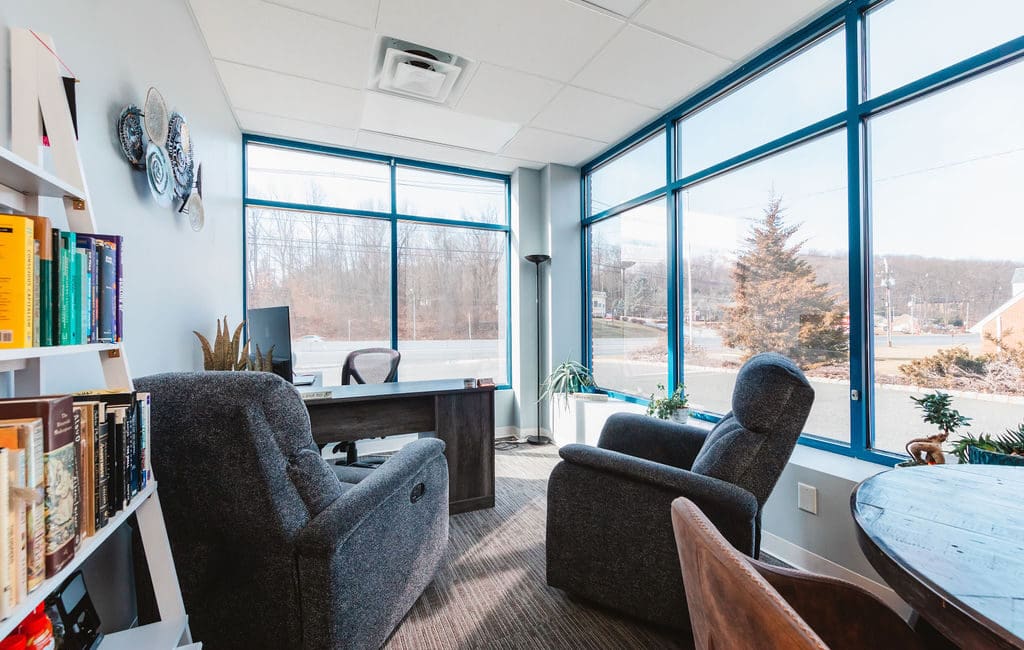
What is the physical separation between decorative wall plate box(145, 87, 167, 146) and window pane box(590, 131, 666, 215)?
3.18 m

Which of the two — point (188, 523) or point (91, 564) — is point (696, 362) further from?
point (91, 564)

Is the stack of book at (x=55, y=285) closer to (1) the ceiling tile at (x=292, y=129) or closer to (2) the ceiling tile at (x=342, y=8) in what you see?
(2) the ceiling tile at (x=342, y=8)

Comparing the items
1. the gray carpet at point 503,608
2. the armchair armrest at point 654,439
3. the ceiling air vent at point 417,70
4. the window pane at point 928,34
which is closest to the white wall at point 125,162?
the ceiling air vent at point 417,70

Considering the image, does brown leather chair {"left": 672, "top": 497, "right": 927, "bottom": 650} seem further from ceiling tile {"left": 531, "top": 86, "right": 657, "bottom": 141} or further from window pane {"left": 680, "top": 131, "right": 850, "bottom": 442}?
ceiling tile {"left": 531, "top": 86, "right": 657, "bottom": 141}

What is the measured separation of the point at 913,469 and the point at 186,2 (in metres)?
3.64

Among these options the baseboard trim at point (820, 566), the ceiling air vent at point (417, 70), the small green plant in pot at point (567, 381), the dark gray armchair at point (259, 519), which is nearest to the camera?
the dark gray armchair at point (259, 519)

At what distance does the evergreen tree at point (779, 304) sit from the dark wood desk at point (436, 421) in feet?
5.65

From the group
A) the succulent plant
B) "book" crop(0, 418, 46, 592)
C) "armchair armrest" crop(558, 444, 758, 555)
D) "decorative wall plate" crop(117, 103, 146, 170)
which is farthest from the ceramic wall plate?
"armchair armrest" crop(558, 444, 758, 555)

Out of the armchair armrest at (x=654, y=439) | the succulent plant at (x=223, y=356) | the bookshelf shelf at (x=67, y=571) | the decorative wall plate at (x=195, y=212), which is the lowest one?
the armchair armrest at (x=654, y=439)

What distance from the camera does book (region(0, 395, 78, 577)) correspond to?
0.71 m

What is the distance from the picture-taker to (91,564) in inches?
49.0

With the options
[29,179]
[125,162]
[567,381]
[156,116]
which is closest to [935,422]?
[567,381]

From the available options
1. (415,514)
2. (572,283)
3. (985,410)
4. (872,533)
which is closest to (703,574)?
(872,533)

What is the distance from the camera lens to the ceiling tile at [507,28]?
2143 millimetres
